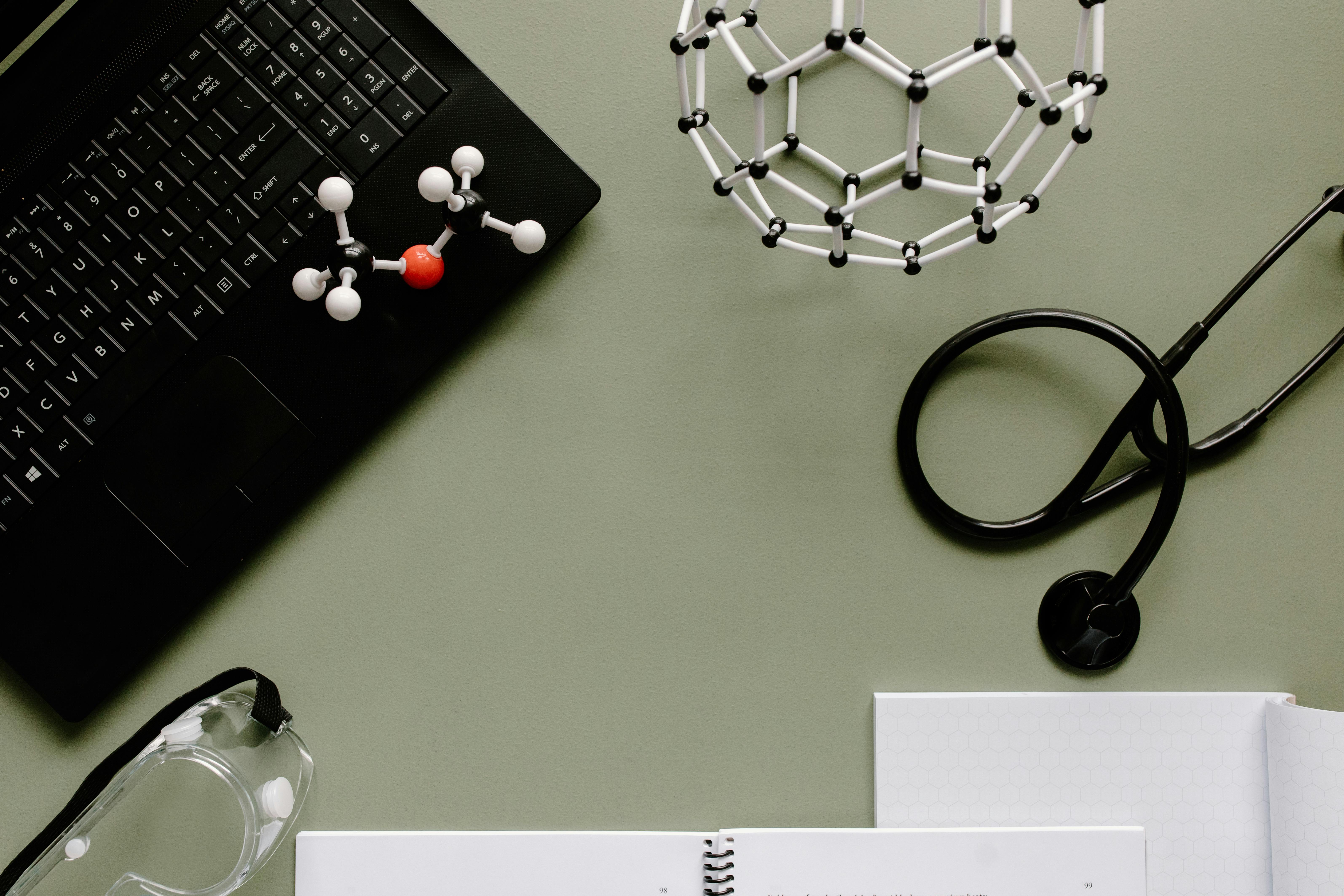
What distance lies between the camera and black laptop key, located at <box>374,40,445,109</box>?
1.82 ft

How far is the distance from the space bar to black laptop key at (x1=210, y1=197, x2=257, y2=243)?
65 millimetres

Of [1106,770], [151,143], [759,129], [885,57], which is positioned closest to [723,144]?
[759,129]

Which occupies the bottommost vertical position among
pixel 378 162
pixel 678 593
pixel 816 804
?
pixel 816 804

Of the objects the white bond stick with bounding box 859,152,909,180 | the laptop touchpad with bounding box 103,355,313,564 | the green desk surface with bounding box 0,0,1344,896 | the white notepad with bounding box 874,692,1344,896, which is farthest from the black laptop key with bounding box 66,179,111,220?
the white notepad with bounding box 874,692,1344,896

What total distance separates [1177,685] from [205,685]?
2.05ft

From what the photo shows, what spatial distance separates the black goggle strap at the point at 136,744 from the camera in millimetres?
551

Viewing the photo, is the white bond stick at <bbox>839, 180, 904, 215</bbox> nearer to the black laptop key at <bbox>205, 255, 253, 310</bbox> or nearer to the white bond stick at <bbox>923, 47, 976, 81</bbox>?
the white bond stick at <bbox>923, 47, 976, 81</bbox>

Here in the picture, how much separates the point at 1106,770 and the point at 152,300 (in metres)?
0.67

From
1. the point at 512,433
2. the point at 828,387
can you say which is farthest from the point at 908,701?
the point at 512,433

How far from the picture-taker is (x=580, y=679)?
0.59m

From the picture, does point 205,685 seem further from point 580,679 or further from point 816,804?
point 816,804

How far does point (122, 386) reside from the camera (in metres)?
0.55

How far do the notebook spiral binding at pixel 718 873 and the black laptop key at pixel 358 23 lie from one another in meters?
0.54

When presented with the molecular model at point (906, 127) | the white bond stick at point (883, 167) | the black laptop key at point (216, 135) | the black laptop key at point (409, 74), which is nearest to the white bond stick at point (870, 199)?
the molecular model at point (906, 127)
